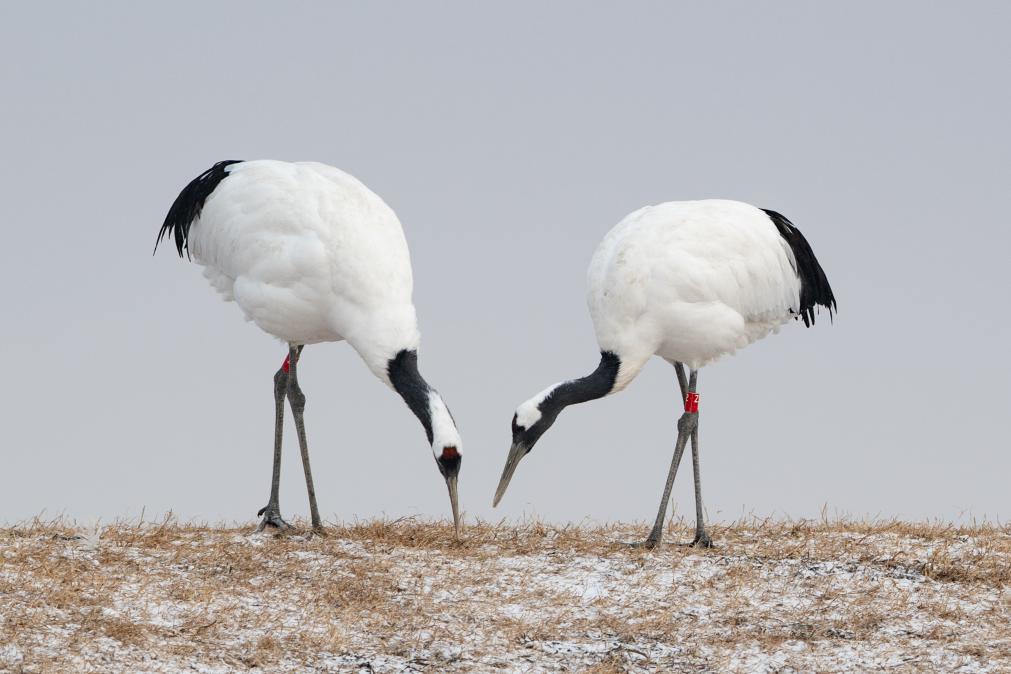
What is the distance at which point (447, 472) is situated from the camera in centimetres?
967

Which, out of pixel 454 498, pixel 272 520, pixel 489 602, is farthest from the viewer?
pixel 272 520

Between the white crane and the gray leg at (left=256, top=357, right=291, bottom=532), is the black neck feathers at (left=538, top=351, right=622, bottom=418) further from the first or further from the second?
the gray leg at (left=256, top=357, right=291, bottom=532)

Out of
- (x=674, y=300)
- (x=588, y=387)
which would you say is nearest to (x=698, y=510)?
(x=588, y=387)

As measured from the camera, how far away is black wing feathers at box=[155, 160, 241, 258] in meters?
11.3

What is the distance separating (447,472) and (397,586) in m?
0.98

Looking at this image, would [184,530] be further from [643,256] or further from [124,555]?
[643,256]

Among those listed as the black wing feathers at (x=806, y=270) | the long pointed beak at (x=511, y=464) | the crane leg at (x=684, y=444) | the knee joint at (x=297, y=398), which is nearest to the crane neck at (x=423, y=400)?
the long pointed beak at (x=511, y=464)

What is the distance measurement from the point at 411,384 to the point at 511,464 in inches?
37.4

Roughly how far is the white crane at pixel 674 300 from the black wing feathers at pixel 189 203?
321cm

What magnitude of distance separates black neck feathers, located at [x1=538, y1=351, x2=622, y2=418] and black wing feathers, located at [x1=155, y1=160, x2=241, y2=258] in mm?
3340

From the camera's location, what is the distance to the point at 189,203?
11.4m

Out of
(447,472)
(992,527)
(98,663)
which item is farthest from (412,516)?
(992,527)

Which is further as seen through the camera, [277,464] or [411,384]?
[277,464]

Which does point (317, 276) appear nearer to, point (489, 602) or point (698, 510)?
point (489, 602)
